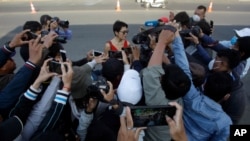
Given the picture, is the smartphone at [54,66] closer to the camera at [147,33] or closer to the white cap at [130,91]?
the white cap at [130,91]

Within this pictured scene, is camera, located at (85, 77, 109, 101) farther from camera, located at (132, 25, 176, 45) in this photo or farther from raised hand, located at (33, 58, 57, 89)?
camera, located at (132, 25, 176, 45)

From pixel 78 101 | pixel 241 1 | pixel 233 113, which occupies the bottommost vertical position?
pixel 241 1

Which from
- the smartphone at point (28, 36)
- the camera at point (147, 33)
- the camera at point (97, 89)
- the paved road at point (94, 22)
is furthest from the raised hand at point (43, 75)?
the paved road at point (94, 22)

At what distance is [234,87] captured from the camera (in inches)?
112

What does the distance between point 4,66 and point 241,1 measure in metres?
18.0

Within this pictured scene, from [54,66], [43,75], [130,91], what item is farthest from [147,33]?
[43,75]

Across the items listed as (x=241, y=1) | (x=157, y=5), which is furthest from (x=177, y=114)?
(x=241, y=1)

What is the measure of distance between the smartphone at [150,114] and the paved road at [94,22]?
416 centimetres

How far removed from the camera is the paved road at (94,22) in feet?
27.3

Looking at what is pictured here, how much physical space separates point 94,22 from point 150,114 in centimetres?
1009

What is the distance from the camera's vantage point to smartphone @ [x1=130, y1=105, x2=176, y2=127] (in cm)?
163

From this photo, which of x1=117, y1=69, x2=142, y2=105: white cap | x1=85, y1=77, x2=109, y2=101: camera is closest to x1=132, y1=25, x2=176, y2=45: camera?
x1=117, y1=69, x2=142, y2=105: white cap

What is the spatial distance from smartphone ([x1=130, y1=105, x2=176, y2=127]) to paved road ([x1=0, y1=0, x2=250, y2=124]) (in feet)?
13.6

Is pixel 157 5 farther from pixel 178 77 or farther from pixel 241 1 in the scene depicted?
pixel 178 77
